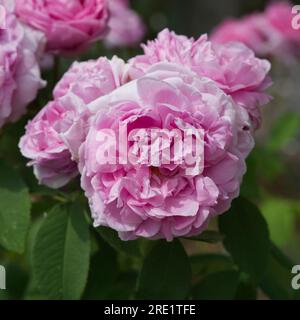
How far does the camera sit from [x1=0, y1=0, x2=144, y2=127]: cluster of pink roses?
104 centimetres

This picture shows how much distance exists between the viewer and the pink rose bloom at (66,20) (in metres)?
1.14

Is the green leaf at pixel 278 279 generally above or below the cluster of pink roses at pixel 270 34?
above

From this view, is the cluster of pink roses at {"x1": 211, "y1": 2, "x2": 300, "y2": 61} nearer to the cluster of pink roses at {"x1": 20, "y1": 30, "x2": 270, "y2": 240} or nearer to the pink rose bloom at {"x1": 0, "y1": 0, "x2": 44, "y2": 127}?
the pink rose bloom at {"x1": 0, "y1": 0, "x2": 44, "y2": 127}

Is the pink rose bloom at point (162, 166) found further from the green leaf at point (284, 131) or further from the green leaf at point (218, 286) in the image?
the green leaf at point (284, 131)

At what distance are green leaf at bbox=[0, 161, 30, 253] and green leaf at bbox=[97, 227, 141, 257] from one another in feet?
0.38

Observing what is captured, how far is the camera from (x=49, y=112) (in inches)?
38.8

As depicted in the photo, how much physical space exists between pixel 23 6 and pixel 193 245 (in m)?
1.69

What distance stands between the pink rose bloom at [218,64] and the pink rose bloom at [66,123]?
43mm

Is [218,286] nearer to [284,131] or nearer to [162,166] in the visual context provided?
[162,166]

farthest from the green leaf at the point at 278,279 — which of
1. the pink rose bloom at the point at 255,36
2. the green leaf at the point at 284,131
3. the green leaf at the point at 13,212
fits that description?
the pink rose bloom at the point at 255,36

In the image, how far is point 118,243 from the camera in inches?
39.1

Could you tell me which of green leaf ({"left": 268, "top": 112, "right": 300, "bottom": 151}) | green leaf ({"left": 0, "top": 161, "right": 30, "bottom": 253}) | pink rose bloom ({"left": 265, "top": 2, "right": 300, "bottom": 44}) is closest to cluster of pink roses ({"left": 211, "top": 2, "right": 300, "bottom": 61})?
pink rose bloom ({"left": 265, "top": 2, "right": 300, "bottom": 44})
